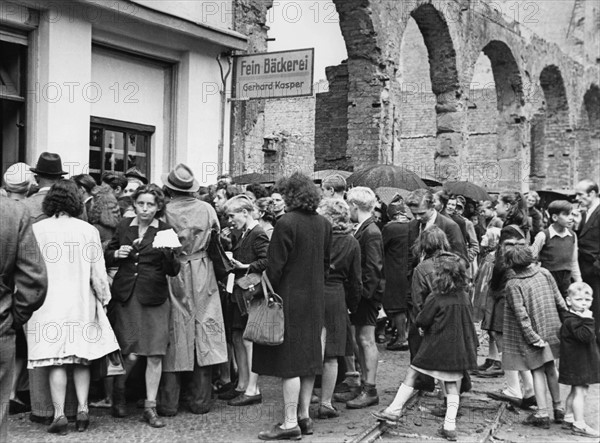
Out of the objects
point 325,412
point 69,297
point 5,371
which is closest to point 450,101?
point 325,412

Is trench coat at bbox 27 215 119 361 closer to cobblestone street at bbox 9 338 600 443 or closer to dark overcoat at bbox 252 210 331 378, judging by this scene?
cobblestone street at bbox 9 338 600 443

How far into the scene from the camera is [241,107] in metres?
12.1

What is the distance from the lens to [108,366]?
5473 mm

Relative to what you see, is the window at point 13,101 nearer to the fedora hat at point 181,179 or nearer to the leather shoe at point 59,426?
the fedora hat at point 181,179

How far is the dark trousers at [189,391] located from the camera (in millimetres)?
5863

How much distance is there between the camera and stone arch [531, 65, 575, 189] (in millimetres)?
28750

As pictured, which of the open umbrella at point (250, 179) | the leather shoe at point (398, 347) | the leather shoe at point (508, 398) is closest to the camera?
the leather shoe at point (508, 398)

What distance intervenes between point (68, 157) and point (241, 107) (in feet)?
11.7

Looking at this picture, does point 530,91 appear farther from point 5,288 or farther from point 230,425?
point 5,288

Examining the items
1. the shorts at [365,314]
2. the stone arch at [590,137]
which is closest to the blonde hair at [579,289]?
the shorts at [365,314]

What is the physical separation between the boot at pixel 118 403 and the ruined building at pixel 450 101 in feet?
21.5

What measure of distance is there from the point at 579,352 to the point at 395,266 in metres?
2.91

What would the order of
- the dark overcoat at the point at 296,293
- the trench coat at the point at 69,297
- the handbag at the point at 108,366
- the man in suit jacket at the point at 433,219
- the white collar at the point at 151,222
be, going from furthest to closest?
the man in suit jacket at the point at 433,219, the white collar at the point at 151,222, the handbag at the point at 108,366, the dark overcoat at the point at 296,293, the trench coat at the point at 69,297

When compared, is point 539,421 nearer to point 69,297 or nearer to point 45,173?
point 69,297
